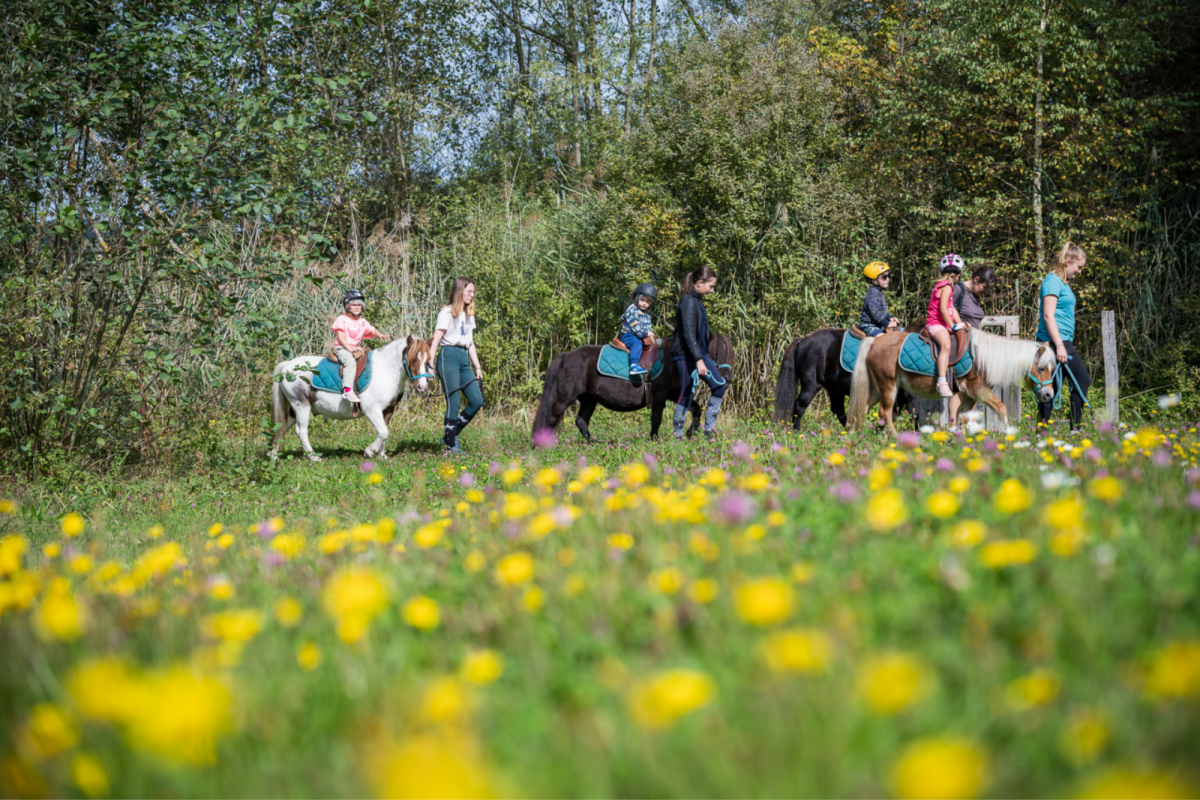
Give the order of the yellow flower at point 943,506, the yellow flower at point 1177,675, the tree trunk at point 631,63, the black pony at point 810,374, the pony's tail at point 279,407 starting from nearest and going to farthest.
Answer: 1. the yellow flower at point 1177,675
2. the yellow flower at point 943,506
3. the black pony at point 810,374
4. the pony's tail at point 279,407
5. the tree trunk at point 631,63

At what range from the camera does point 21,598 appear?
7.12 feet

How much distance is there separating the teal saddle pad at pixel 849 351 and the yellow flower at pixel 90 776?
9796 millimetres

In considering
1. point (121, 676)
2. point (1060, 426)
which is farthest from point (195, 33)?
point (1060, 426)

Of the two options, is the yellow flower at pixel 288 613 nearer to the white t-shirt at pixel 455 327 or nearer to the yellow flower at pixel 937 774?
Result: the yellow flower at pixel 937 774

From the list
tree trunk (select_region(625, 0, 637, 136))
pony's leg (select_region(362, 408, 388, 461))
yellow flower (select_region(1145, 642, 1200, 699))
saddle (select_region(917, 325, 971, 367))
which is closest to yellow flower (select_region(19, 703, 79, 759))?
yellow flower (select_region(1145, 642, 1200, 699))

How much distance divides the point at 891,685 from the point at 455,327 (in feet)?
31.4

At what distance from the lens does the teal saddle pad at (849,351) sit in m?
10.3

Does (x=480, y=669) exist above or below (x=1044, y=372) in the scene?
below

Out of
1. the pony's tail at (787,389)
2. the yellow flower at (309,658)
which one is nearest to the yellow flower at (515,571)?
the yellow flower at (309,658)

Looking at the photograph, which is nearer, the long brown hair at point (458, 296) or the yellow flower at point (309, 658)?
the yellow flower at point (309, 658)

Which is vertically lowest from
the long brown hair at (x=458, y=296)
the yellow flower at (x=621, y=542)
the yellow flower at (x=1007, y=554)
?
the yellow flower at (x=621, y=542)

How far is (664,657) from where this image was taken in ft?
5.81

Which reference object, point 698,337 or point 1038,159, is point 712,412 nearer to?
point 698,337

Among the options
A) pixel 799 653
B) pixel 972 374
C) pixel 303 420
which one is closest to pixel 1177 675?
pixel 799 653
